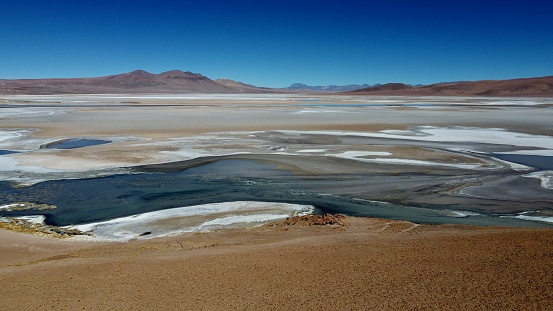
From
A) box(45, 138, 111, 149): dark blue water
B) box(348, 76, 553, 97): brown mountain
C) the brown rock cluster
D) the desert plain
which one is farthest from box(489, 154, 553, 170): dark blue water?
box(348, 76, 553, 97): brown mountain

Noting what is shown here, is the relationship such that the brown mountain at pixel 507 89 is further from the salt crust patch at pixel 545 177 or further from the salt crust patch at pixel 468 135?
the salt crust patch at pixel 545 177

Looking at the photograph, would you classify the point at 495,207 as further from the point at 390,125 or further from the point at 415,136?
the point at 390,125

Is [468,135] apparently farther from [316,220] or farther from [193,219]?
[193,219]

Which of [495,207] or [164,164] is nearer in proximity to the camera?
[495,207]

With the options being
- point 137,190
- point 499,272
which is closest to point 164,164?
point 137,190

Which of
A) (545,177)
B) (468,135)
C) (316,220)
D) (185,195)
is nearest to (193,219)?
(185,195)
